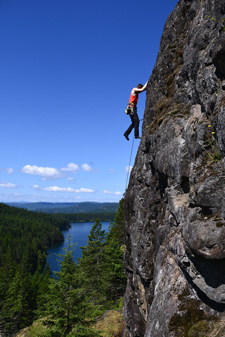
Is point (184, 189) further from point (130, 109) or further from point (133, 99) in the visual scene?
point (133, 99)

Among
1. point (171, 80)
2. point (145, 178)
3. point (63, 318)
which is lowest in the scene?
point (63, 318)

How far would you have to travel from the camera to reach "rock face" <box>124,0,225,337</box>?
614 cm

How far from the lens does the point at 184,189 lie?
804 centimetres

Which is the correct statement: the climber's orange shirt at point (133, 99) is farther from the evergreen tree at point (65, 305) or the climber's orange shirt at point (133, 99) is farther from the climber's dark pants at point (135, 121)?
the evergreen tree at point (65, 305)

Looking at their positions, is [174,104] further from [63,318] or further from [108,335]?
[108,335]

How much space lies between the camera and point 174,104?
32.3 ft

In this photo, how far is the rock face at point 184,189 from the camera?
614 cm

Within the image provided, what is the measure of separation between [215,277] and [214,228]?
1357 millimetres

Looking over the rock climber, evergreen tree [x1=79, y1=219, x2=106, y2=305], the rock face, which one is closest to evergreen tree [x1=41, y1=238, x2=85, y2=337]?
the rock face

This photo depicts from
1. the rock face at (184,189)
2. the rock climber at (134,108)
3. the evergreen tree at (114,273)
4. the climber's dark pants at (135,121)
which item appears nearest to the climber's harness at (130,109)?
the rock climber at (134,108)

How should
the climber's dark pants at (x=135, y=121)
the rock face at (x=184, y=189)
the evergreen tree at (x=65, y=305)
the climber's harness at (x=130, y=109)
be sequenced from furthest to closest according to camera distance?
the evergreen tree at (x=65, y=305)
the climber's dark pants at (x=135, y=121)
the climber's harness at (x=130, y=109)
the rock face at (x=184, y=189)

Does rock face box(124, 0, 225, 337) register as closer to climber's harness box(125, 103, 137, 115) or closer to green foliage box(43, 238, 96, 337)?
climber's harness box(125, 103, 137, 115)

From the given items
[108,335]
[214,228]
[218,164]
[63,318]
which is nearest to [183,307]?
[214,228]

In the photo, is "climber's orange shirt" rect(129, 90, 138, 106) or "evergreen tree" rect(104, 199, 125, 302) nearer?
"climber's orange shirt" rect(129, 90, 138, 106)
